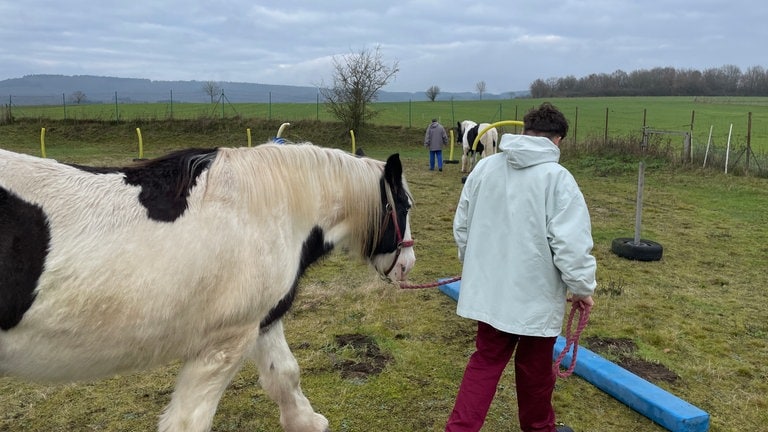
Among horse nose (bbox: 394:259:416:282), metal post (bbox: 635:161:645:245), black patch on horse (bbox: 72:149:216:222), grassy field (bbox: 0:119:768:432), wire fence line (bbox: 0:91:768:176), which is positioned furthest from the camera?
wire fence line (bbox: 0:91:768:176)

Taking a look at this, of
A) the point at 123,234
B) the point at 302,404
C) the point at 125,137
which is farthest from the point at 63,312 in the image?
the point at 125,137

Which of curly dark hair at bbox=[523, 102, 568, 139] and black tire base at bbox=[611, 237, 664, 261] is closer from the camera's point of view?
curly dark hair at bbox=[523, 102, 568, 139]

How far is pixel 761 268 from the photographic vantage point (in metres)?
6.57

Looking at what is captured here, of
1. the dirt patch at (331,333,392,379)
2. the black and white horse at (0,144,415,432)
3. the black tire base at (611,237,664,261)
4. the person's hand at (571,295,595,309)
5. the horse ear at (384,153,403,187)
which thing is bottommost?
the dirt patch at (331,333,392,379)

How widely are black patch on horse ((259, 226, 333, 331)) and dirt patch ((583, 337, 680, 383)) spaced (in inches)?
105

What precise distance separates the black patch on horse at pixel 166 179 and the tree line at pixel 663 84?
6827 centimetres

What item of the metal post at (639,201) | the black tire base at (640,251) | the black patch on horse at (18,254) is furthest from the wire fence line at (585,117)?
the black patch on horse at (18,254)

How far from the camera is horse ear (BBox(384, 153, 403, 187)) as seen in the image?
2.87 metres

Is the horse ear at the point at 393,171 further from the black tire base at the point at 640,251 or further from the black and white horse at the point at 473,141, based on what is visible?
the black and white horse at the point at 473,141

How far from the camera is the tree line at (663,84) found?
201 feet

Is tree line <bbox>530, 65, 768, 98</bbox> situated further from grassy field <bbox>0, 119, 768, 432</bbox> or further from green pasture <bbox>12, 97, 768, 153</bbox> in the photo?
grassy field <bbox>0, 119, 768, 432</bbox>

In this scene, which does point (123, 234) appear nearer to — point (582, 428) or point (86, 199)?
point (86, 199)

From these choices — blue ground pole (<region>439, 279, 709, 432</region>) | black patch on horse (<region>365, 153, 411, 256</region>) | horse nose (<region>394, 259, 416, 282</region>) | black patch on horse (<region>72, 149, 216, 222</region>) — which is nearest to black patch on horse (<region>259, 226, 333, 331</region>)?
black patch on horse (<region>365, 153, 411, 256</region>)

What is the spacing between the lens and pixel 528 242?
2570mm
